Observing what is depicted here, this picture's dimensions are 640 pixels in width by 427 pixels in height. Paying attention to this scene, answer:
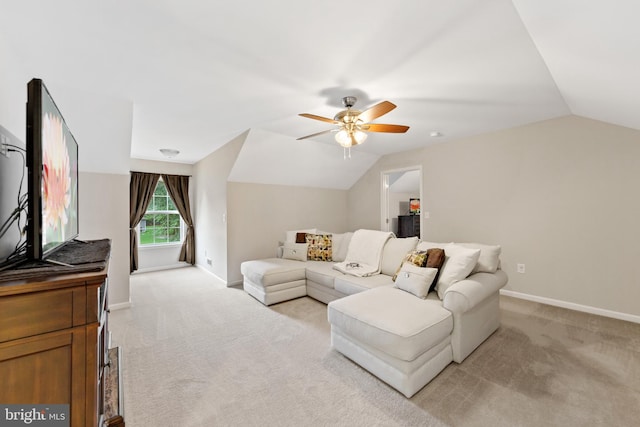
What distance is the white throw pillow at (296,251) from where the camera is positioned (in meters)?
3.93

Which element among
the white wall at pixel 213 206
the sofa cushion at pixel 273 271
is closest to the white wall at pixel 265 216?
the white wall at pixel 213 206

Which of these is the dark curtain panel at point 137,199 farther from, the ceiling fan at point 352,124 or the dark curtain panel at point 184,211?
the ceiling fan at point 352,124

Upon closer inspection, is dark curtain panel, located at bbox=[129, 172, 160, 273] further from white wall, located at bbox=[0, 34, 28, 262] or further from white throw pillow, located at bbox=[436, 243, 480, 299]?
white throw pillow, located at bbox=[436, 243, 480, 299]

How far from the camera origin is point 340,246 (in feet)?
13.0

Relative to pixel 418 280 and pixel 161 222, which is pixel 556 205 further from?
pixel 161 222

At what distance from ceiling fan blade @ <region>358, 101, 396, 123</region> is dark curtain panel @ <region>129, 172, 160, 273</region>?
477 cm

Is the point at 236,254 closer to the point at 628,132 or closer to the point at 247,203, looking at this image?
the point at 247,203

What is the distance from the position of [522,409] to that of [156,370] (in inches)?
102

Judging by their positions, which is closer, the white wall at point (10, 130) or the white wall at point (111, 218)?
the white wall at point (10, 130)

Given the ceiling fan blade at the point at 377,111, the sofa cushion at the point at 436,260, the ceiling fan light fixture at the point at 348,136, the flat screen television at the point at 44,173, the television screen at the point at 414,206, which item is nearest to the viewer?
the flat screen television at the point at 44,173

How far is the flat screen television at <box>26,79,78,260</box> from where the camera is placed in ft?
3.04

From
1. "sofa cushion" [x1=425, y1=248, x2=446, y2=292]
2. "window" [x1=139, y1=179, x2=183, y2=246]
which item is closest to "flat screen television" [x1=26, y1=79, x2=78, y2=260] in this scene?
"sofa cushion" [x1=425, y1=248, x2=446, y2=292]

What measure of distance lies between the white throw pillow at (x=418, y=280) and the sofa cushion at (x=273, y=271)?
1565mm

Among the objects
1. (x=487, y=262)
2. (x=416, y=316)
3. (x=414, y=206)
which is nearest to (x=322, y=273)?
(x=416, y=316)
